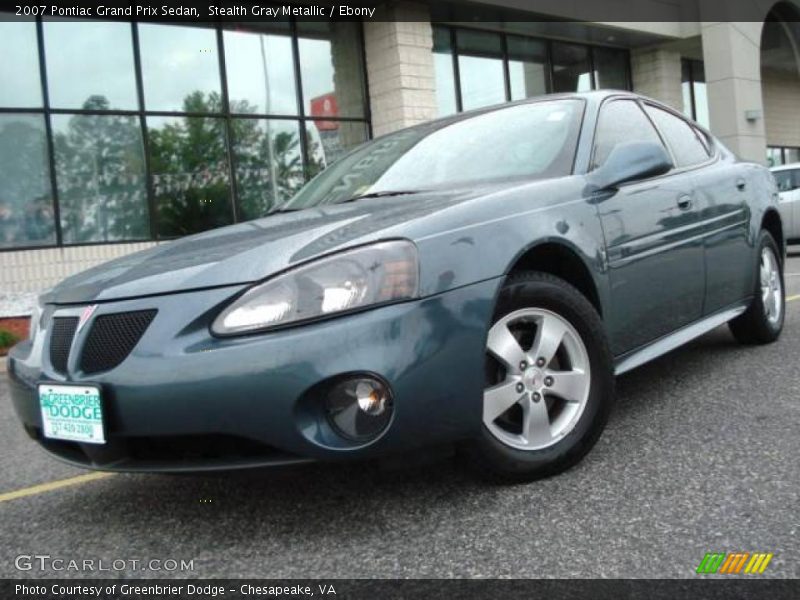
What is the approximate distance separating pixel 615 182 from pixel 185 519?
1.96 meters

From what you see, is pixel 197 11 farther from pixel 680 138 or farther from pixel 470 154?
pixel 470 154

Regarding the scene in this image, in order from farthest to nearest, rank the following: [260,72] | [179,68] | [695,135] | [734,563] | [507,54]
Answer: [507,54], [260,72], [179,68], [695,135], [734,563]

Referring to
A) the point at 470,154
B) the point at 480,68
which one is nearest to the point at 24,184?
the point at 480,68

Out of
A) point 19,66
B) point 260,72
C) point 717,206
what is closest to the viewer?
point 717,206

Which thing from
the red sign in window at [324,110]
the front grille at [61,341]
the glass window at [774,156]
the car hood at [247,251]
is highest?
the red sign in window at [324,110]

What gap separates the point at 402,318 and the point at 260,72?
1070 cm

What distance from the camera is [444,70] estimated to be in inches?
561

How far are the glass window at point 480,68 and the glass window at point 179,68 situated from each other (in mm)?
4898

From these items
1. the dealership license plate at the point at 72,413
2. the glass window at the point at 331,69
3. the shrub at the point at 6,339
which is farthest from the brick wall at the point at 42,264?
the dealership license plate at the point at 72,413

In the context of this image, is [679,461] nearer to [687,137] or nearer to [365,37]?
[687,137]

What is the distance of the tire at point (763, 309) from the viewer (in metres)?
4.43

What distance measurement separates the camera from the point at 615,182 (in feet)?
9.91

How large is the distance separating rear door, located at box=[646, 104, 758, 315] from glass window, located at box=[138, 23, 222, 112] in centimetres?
854
